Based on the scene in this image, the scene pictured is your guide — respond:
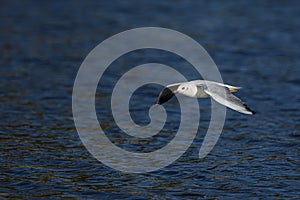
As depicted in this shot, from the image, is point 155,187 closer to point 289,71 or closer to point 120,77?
point 120,77

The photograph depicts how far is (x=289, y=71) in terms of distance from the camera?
1791 centimetres

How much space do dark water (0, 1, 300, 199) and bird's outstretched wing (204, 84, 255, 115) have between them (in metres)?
1.31

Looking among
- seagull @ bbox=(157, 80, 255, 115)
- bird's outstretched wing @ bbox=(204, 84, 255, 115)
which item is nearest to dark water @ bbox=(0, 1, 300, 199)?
seagull @ bbox=(157, 80, 255, 115)

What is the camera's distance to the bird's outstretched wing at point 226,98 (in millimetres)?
10484

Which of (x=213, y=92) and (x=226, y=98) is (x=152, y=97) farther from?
(x=226, y=98)

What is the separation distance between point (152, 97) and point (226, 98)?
539 centimetres

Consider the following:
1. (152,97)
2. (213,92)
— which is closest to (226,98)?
(213,92)

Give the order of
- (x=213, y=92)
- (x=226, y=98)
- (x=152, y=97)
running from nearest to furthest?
1. (x=226, y=98)
2. (x=213, y=92)
3. (x=152, y=97)

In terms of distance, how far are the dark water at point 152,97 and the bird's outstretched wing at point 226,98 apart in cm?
131

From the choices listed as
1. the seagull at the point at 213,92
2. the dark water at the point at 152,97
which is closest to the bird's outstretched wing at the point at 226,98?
the seagull at the point at 213,92

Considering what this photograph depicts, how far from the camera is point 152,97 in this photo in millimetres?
16109

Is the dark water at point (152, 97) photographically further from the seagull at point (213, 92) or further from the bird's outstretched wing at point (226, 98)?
the bird's outstretched wing at point (226, 98)

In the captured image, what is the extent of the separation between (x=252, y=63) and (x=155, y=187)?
8322 mm

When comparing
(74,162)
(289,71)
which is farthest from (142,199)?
(289,71)
